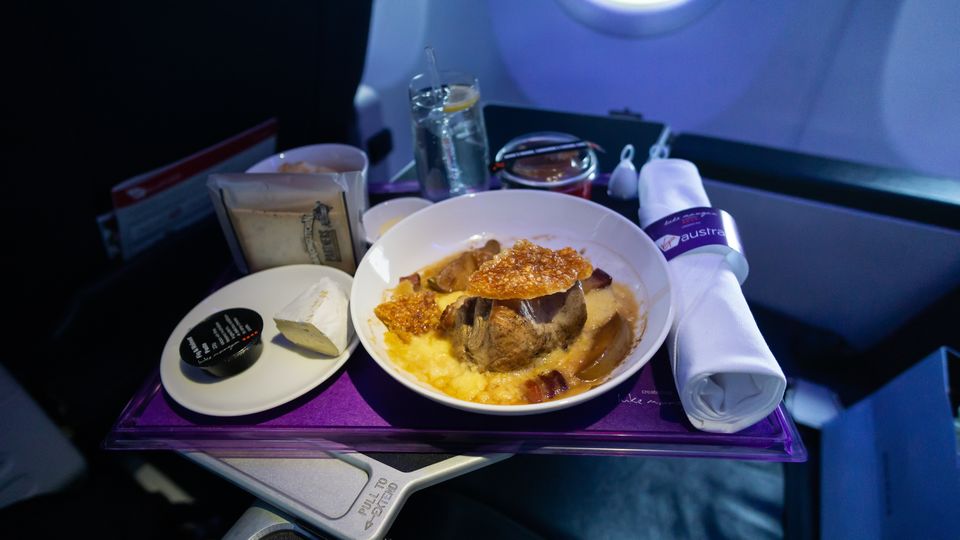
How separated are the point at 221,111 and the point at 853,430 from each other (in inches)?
70.9

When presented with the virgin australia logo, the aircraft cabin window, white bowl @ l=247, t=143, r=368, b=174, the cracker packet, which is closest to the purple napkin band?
the virgin australia logo

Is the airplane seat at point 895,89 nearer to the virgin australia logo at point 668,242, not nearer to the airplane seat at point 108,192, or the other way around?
the virgin australia logo at point 668,242

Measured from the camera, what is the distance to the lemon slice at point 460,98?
1077 mm

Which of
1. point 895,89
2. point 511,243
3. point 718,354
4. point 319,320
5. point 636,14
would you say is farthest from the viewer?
point 636,14

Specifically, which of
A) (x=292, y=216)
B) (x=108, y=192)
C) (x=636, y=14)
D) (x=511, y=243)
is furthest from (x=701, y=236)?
(x=108, y=192)

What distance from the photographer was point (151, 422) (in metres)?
0.79

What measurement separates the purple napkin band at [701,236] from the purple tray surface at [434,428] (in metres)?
0.22

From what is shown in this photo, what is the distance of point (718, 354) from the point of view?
0.70 metres

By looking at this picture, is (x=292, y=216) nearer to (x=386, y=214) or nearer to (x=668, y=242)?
(x=386, y=214)

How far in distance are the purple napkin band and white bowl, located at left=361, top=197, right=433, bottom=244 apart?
552 mm

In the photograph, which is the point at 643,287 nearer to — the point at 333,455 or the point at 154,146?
the point at 333,455

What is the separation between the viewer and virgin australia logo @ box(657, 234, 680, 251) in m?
0.92

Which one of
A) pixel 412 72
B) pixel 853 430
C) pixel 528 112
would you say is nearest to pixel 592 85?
pixel 528 112

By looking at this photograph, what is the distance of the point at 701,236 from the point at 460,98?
61 centimetres
